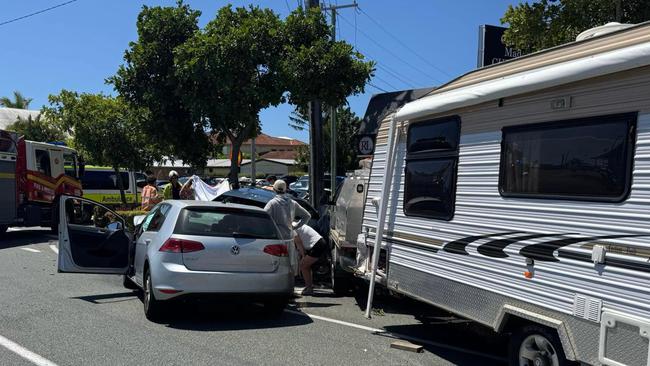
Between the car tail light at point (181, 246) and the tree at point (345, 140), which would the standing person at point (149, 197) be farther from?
the tree at point (345, 140)

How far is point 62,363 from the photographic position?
5.26m

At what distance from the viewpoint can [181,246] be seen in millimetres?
6707

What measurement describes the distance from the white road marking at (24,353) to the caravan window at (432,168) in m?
3.86

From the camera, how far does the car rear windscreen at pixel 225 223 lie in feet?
22.7

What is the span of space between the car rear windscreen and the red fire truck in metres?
9.17

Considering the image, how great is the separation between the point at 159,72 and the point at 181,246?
635 cm

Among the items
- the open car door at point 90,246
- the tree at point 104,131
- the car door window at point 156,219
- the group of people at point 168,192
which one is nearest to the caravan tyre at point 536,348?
the car door window at point 156,219

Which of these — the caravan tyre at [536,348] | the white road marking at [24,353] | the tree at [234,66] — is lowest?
the white road marking at [24,353]

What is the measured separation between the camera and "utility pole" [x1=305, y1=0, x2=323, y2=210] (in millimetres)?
11666

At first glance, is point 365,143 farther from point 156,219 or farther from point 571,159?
point 571,159

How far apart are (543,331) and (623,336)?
77cm

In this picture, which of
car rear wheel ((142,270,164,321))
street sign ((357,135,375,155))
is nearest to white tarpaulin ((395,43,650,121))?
car rear wheel ((142,270,164,321))

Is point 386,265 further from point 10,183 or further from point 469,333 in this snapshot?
point 10,183

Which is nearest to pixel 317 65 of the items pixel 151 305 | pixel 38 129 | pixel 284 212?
pixel 284 212
